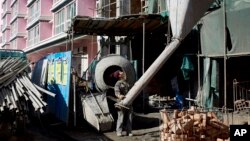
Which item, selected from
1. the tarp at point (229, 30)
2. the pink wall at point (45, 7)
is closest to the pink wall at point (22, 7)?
the pink wall at point (45, 7)

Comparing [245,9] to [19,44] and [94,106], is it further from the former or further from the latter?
[19,44]

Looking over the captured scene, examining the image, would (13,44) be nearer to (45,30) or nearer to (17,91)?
(45,30)

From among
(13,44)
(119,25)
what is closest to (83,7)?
(119,25)

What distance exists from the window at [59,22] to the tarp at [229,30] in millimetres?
20351

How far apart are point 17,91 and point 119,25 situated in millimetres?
6342

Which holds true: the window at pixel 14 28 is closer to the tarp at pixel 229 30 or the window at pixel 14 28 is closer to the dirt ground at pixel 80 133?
the dirt ground at pixel 80 133

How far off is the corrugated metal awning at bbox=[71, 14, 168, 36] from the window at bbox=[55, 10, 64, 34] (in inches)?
637

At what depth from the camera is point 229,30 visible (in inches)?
Answer: 458

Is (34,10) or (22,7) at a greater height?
(22,7)

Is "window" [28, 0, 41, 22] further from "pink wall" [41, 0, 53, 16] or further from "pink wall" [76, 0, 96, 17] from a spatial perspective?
"pink wall" [76, 0, 96, 17]

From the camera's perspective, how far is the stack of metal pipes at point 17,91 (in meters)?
8.98

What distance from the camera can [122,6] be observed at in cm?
1997

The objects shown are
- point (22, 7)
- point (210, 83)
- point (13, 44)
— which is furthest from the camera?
point (13, 44)

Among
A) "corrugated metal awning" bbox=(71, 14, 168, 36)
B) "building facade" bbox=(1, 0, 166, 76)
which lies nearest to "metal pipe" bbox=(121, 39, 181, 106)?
"building facade" bbox=(1, 0, 166, 76)
